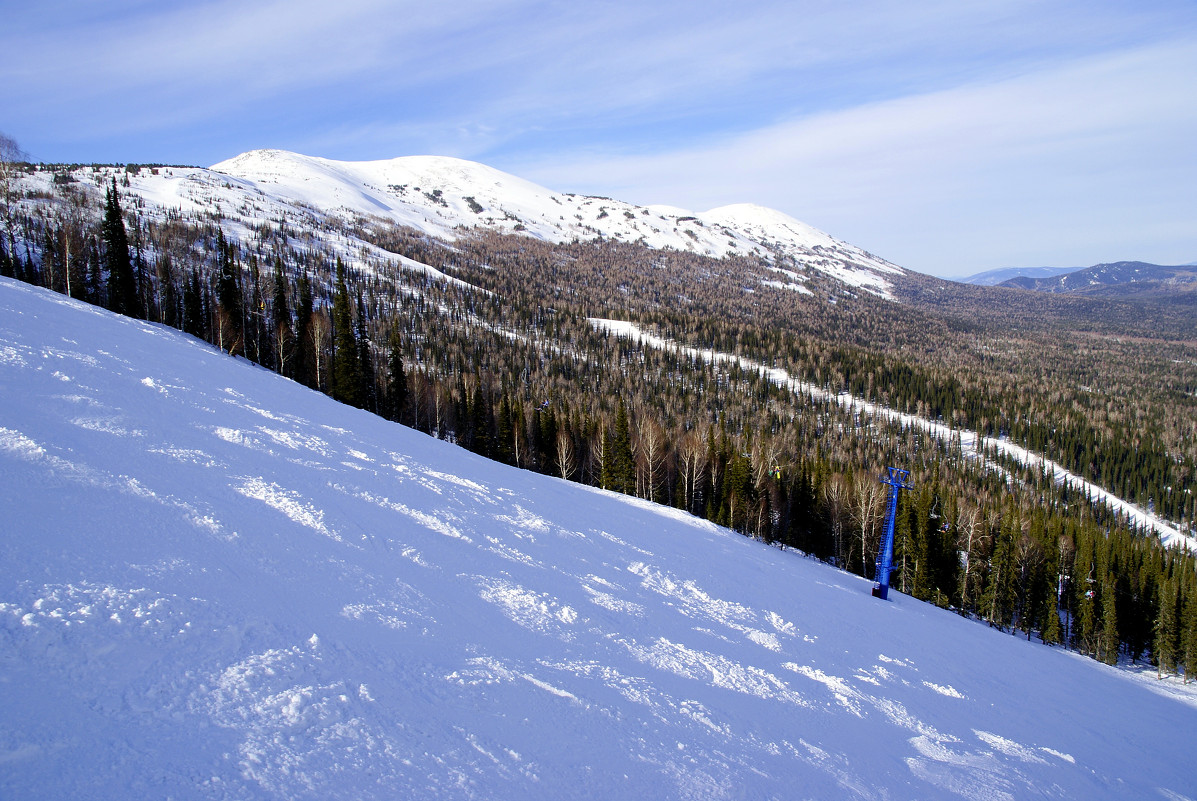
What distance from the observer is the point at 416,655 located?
951 cm

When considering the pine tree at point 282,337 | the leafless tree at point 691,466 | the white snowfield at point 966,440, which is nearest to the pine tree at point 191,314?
the pine tree at point 282,337

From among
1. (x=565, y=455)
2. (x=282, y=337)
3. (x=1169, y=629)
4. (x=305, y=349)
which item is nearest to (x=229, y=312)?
(x=282, y=337)

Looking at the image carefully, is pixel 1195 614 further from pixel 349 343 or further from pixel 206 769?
pixel 349 343

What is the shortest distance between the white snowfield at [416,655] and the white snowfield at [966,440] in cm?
9432

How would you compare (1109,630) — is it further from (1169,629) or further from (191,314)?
(191,314)

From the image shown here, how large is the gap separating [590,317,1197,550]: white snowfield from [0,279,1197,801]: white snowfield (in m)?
94.3

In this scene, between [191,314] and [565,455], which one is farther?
[191,314]

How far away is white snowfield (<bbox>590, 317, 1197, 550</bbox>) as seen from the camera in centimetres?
10625

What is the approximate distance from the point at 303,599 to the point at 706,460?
5452 centimetres

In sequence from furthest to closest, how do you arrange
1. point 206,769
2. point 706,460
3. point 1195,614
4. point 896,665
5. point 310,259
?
point 310,259 < point 706,460 < point 1195,614 < point 896,665 < point 206,769

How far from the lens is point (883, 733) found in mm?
11625

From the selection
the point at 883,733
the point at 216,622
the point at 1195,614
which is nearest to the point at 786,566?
the point at 883,733

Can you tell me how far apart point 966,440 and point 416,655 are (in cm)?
16502

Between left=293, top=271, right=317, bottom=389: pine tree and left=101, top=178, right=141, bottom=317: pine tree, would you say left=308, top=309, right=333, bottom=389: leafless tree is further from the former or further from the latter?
left=101, top=178, right=141, bottom=317: pine tree
